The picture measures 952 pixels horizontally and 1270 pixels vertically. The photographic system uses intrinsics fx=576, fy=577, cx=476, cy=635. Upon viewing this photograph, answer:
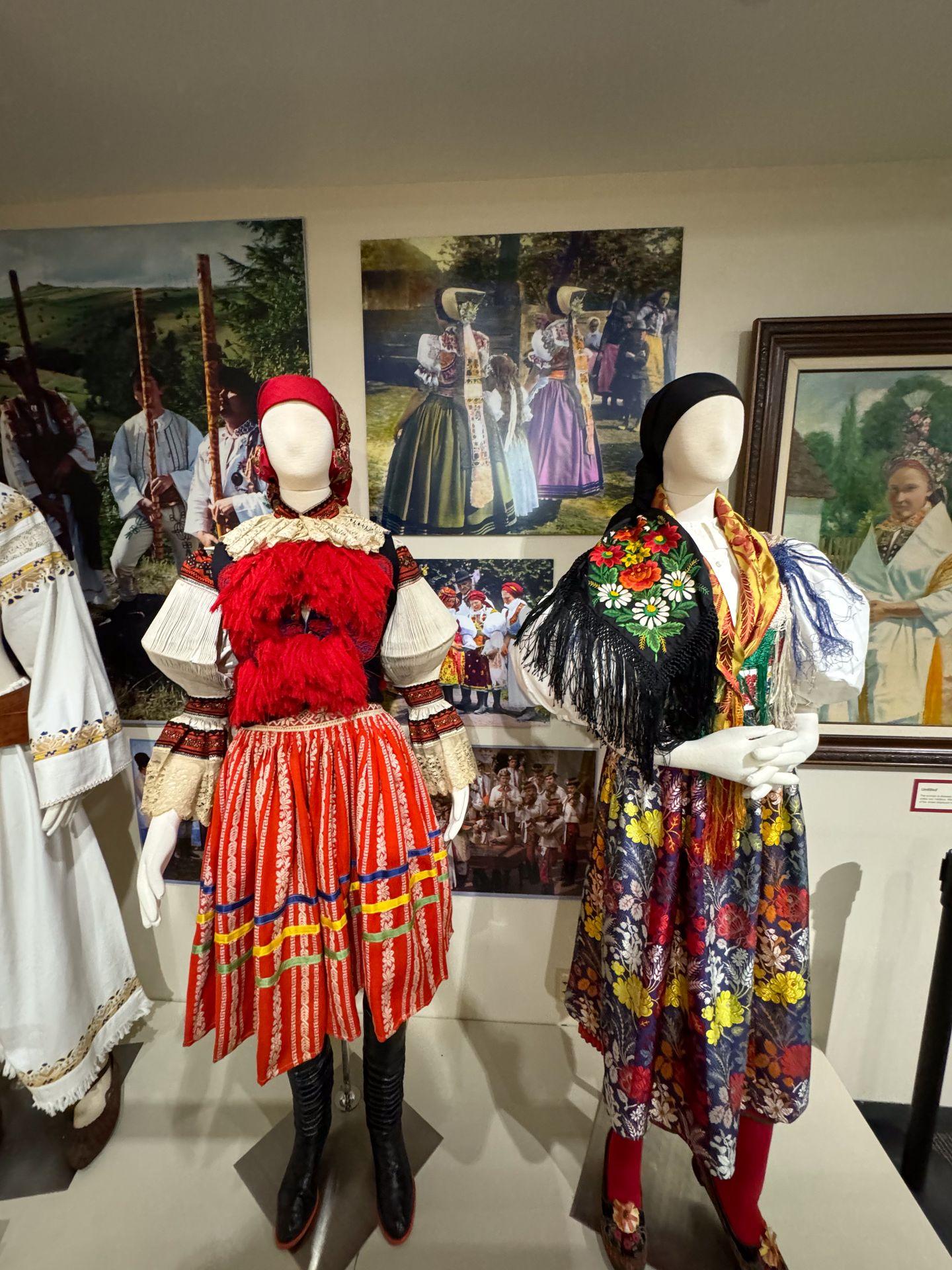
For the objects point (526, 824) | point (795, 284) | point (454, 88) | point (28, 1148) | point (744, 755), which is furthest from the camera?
point (526, 824)

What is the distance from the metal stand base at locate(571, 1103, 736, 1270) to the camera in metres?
1.05

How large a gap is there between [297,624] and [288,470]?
0.24 m

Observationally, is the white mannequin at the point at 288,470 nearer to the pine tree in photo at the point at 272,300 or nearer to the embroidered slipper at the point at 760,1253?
the pine tree in photo at the point at 272,300

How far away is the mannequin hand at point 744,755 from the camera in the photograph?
0.81 metres

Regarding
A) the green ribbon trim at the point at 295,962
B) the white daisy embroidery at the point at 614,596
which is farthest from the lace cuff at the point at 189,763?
the white daisy embroidery at the point at 614,596

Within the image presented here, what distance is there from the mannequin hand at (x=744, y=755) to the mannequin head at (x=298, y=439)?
69 cm

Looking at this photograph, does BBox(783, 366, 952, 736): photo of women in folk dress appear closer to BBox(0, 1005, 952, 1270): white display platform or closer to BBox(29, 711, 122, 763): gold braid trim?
BBox(0, 1005, 952, 1270): white display platform

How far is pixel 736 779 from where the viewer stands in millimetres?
823

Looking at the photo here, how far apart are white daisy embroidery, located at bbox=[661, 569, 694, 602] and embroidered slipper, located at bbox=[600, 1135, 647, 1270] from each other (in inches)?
43.8

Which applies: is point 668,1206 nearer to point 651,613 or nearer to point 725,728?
point 725,728

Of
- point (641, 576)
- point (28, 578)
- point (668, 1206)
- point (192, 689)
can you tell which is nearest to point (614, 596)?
point (641, 576)

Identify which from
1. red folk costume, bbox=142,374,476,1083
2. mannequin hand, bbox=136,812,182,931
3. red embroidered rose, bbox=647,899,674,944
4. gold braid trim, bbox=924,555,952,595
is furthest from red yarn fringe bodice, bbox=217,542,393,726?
gold braid trim, bbox=924,555,952,595

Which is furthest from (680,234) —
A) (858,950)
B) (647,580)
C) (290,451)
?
(858,950)

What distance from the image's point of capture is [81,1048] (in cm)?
122
